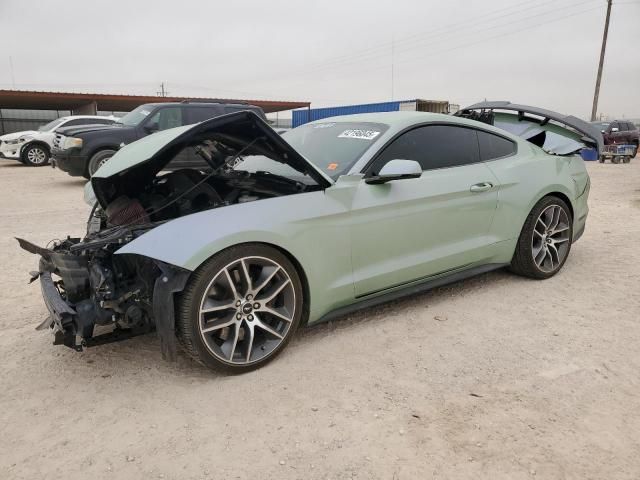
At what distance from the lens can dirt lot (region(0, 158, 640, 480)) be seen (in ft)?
7.06

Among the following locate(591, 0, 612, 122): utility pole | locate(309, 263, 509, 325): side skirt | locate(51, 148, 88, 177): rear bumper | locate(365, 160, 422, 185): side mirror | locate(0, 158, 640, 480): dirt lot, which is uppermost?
locate(591, 0, 612, 122): utility pole

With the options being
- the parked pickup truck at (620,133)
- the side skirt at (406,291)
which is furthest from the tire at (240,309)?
the parked pickup truck at (620,133)

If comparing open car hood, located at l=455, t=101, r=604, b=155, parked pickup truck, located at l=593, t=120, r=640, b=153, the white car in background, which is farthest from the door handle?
parked pickup truck, located at l=593, t=120, r=640, b=153

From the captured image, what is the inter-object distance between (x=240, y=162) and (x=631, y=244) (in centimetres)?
471

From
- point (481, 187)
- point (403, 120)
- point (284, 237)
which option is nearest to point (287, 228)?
point (284, 237)

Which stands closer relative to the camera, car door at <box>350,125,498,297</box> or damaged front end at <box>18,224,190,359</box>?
damaged front end at <box>18,224,190,359</box>

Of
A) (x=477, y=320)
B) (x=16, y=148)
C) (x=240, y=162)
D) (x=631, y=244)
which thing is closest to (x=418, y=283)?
(x=477, y=320)

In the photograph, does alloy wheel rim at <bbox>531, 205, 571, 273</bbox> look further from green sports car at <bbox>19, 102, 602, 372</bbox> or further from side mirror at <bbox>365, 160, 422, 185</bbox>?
side mirror at <bbox>365, 160, 422, 185</bbox>

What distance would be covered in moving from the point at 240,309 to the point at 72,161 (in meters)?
8.67

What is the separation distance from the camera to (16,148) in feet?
50.8

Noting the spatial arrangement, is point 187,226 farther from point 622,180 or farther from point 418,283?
point 622,180

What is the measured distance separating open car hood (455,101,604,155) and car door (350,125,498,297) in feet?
4.04

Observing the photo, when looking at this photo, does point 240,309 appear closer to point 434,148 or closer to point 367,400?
point 367,400

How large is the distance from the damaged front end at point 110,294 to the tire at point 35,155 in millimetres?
15024
